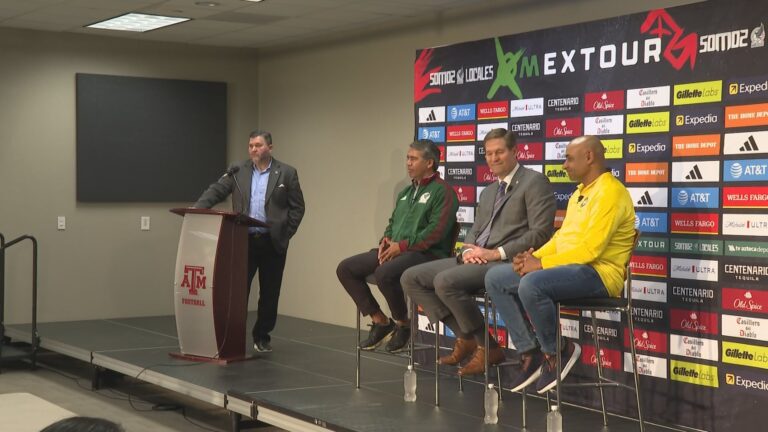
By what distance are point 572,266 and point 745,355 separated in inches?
34.9

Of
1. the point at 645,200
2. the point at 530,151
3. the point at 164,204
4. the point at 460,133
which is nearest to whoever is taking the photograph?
the point at 645,200

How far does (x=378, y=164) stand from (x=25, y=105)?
10.0 ft

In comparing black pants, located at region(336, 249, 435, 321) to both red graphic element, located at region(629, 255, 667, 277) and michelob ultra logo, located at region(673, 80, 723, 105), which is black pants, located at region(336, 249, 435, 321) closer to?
red graphic element, located at region(629, 255, 667, 277)

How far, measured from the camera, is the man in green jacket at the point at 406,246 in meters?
5.34

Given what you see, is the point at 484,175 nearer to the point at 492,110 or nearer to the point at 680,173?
the point at 492,110

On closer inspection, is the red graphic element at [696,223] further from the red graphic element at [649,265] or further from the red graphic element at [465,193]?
the red graphic element at [465,193]

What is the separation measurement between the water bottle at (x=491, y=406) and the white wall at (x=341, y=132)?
3236 millimetres

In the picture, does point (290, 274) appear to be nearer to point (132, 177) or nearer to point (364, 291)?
point (132, 177)

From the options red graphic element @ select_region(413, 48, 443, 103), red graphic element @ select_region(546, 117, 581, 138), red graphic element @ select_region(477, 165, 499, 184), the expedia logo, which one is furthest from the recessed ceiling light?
the expedia logo

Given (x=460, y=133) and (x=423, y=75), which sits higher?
(x=423, y=75)

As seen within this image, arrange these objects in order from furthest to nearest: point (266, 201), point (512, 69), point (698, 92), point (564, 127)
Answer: point (266, 201) → point (512, 69) → point (564, 127) → point (698, 92)

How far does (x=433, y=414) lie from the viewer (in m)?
4.75

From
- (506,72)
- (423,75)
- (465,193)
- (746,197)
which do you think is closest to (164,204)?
(423,75)

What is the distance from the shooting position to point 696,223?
181 inches
